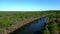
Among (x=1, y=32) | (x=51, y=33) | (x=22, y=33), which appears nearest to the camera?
(x=51, y=33)

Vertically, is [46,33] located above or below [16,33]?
above

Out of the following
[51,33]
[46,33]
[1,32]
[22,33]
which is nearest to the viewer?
[46,33]

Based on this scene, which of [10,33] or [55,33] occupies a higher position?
[55,33]

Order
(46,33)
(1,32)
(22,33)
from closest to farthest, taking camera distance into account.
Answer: (46,33) < (1,32) < (22,33)

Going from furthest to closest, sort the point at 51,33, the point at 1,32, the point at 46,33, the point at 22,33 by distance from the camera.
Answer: the point at 22,33
the point at 1,32
the point at 51,33
the point at 46,33

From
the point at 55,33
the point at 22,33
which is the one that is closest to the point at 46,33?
the point at 55,33

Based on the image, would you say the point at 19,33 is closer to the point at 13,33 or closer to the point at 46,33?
the point at 13,33

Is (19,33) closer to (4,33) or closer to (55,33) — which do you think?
(4,33)

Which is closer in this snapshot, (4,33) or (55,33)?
(55,33)

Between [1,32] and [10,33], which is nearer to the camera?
[1,32]
